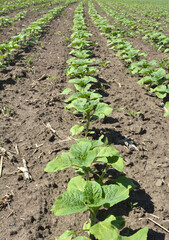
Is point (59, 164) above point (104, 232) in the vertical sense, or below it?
above

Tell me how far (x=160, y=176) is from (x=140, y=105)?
1.98m

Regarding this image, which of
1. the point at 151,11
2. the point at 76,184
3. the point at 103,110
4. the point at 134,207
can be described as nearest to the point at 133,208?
the point at 134,207

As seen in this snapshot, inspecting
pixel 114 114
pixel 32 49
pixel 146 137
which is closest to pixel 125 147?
pixel 146 137

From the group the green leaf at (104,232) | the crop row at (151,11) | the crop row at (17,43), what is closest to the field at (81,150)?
the green leaf at (104,232)

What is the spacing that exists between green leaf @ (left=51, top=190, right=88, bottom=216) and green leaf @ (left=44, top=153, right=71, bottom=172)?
346 mm

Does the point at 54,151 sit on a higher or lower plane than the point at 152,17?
lower

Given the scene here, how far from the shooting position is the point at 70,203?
5.88 feet

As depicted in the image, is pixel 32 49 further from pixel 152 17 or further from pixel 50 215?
pixel 152 17

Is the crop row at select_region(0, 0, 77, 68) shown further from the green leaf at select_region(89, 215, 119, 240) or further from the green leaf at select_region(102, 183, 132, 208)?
the green leaf at select_region(89, 215, 119, 240)

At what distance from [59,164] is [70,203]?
0.51 metres

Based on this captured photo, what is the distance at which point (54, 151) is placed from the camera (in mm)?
3178

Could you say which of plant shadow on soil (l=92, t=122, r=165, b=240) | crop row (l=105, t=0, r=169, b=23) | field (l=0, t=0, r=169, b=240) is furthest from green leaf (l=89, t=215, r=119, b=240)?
crop row (l=105, t=0, r=169, b=23)

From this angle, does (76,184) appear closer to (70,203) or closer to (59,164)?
(59,164)

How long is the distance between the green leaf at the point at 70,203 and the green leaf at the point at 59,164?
1.13 ft
